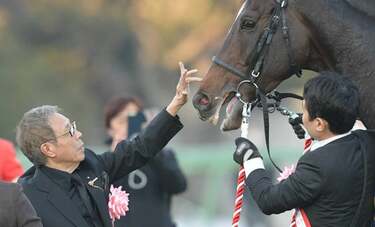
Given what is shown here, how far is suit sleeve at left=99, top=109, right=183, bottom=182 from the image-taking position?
499 centimetres

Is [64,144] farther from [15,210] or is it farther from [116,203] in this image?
[15,210]

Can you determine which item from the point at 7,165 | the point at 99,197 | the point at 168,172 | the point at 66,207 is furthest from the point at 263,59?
the point at 7,165

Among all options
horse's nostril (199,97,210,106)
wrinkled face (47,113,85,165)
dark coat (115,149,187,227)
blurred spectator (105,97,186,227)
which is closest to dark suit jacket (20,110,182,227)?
wrinkled face (47,113,85,165)

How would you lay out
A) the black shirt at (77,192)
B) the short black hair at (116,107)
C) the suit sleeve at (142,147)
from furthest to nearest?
the short black hair at (116,107)
the suit sleeve at (142,147)
the black shirt at (77,192)

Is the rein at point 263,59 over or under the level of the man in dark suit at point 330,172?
over

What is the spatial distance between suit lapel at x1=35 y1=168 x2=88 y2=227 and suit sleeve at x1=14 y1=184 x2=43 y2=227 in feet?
1.34

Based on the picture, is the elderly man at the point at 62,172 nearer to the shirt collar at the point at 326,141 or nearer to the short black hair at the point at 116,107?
the shirt collar at the point at 326,141

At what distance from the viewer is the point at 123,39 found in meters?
23.7

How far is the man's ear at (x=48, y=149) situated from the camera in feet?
15.3

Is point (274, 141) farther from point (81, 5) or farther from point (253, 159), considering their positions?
point (253, 159)

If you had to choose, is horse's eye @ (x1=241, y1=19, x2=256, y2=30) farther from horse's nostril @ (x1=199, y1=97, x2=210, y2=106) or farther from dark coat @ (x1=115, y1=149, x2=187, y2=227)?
dark coat @ (x1=115, y1=149, x2=187, y2=227)

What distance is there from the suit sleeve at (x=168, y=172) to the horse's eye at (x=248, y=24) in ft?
6.63

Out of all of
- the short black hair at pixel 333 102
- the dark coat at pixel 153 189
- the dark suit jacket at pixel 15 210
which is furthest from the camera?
the dark coat at pixel 153 189

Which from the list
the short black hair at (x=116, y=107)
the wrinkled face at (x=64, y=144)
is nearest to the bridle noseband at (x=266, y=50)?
the wrinkled face at (x=64, y=144)
